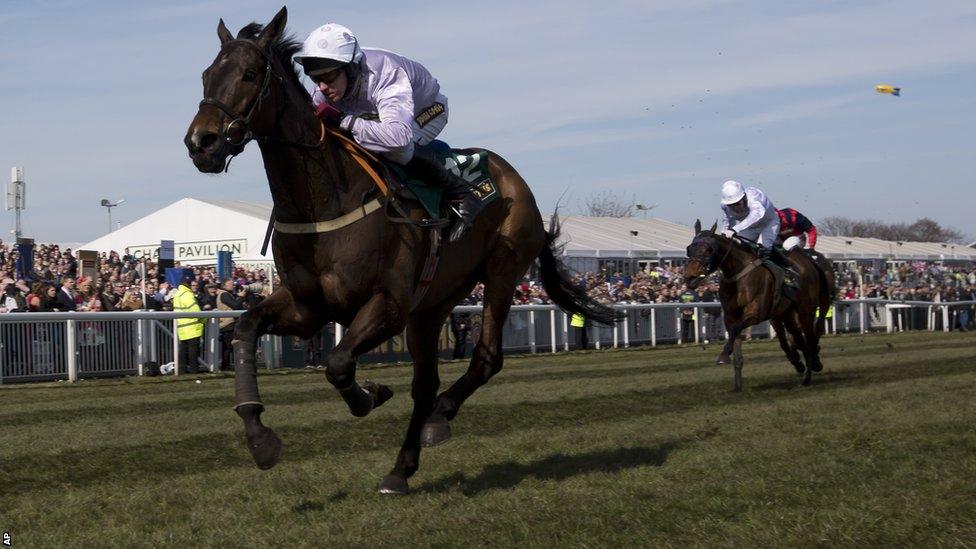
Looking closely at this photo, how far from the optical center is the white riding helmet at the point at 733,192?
14180 mm

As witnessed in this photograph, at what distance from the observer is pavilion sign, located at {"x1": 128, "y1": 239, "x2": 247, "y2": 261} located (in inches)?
1256

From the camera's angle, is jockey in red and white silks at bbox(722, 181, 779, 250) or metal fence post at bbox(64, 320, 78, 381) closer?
jockey in red and white silks at bbox(722, 181, 779, 250)

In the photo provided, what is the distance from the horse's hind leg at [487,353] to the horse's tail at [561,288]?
658 mm

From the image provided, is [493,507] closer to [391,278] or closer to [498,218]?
[391,278]

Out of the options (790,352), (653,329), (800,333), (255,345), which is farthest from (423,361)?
(653,329)

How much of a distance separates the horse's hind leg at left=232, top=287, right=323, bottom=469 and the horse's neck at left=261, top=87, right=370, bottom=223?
0.44m

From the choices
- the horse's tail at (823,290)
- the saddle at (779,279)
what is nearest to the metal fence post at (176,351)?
the saddle at (779,279)

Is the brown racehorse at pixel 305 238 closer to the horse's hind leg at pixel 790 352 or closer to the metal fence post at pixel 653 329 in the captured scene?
the horse's hind leg at pixel 790 352

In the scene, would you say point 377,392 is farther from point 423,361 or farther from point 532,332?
point 532,332

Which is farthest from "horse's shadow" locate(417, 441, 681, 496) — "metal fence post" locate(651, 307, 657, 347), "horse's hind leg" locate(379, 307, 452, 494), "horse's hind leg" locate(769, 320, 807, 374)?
"metal fence post" locate(651, 307, 657, 347)

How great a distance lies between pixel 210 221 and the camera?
34125mm

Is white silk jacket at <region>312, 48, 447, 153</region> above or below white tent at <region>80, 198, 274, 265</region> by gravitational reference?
below

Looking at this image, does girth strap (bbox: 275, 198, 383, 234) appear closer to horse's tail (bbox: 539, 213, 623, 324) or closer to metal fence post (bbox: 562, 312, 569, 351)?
horse's tail (bbox: 539, 213, 623, 324)

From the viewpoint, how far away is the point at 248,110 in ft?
17.9
